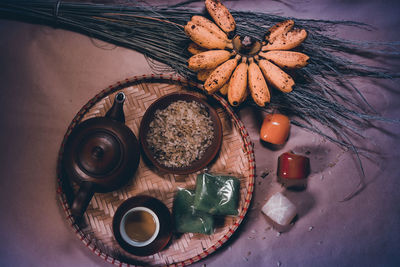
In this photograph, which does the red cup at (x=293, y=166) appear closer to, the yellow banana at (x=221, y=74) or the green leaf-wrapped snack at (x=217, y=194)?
the green leaf-wrapped snack at (x=217, y=194)

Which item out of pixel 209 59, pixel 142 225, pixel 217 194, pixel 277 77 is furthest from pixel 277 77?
pixel 142 225

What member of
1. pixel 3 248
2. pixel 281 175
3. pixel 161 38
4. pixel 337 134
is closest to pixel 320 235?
pixel 281 175

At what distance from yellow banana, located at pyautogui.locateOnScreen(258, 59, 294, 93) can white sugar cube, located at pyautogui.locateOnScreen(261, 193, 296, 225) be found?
1.67 ft

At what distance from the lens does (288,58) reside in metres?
1.05

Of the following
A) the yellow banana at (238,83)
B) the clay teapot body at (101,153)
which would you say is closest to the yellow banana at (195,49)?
the yellow banana at (238,83)

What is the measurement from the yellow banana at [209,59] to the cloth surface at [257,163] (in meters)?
0.35

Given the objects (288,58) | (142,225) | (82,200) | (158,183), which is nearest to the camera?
(82,200)

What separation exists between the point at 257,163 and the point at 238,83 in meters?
0.46

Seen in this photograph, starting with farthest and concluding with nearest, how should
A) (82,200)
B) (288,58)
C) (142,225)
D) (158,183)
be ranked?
(158,183) < (142,225) < (288,58) < (82,200)

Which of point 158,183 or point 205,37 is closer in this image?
point 205,37

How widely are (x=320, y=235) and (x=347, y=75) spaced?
2.52 feet

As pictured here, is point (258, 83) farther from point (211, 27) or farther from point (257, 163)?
point (257, 163)

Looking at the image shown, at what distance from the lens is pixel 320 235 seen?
1.37 metres

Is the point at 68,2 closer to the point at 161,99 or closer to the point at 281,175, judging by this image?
the point at 161,99
